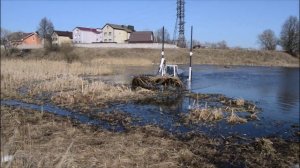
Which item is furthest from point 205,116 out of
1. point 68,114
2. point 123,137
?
point 68,114

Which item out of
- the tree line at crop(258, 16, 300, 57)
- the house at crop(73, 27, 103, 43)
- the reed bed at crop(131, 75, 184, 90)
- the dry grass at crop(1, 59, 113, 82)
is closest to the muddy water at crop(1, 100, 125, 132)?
the dry grass at crop(1, 59, 113, 82)

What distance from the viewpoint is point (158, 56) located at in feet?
185

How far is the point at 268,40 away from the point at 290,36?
10.9 m

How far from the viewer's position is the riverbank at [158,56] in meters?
41.1

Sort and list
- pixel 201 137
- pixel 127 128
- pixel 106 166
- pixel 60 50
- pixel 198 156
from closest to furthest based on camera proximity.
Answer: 1. pixel 106 166
2. pixel 198 156
3. pixel 201 137
4. pixel 127 128
5. pixel 60 50

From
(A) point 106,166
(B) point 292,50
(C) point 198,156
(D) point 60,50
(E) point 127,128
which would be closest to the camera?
(A) point 106,166

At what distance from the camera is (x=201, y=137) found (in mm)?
11070

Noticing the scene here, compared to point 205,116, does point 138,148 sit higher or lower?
lower

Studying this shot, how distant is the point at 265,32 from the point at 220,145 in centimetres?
10707

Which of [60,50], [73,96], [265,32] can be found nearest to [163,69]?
[73,96]

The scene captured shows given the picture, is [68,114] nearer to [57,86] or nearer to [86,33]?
[57,86]

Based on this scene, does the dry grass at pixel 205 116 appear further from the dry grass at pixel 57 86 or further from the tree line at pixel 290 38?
the tree line at pixel 290 38

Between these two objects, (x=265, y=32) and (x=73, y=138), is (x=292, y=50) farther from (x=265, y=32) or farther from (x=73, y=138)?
(x=73, y=138)

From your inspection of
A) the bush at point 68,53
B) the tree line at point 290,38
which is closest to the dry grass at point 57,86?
the bush at point 68,53
